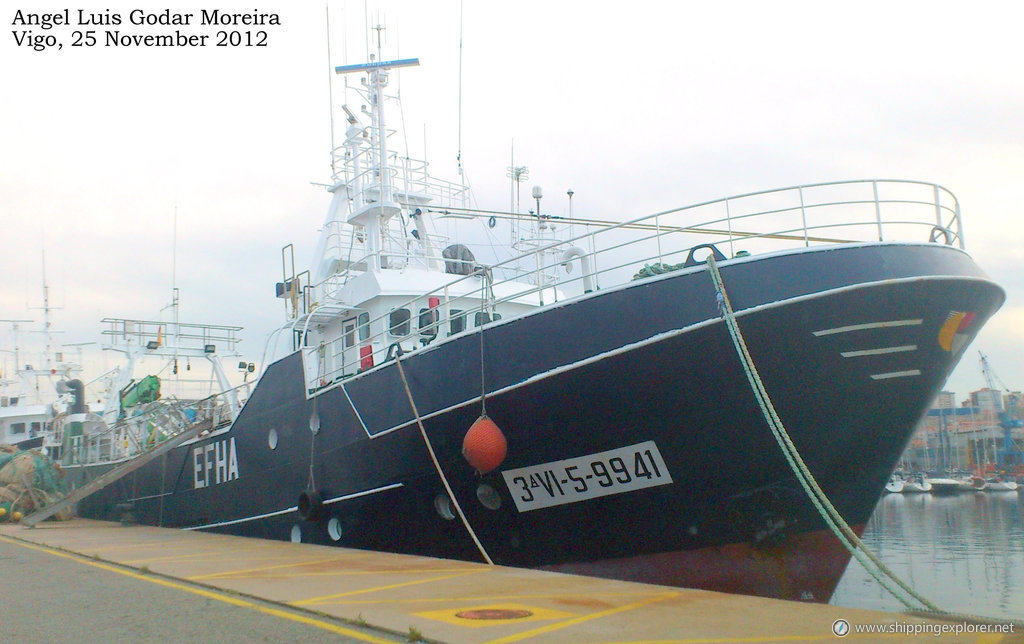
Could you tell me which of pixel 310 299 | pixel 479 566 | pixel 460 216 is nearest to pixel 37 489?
pixel 310 299

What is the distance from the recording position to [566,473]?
7742 millimetres

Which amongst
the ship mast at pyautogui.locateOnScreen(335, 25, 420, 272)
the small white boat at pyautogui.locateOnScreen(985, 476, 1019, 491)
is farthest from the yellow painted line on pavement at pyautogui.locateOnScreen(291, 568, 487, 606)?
the small white boat at pyautogui.locateOnScreen(985, 476, 1019, 491)

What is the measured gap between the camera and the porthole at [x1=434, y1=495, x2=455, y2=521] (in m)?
8.87

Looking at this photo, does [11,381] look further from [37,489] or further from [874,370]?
[874,370]

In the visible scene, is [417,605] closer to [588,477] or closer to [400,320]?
[588,477]

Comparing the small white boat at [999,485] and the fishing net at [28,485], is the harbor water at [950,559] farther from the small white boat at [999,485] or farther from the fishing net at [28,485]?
the fishing net at [28,485]

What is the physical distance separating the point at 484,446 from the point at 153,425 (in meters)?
12.7

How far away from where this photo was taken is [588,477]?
7617 mm

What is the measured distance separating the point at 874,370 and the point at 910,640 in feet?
9.23

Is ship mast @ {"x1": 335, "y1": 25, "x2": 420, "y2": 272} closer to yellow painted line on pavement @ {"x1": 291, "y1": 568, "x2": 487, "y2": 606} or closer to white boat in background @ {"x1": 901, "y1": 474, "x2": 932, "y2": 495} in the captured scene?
yellow painted line on pavement @ {"x1": 291, "y1": 568, "x2": 487, "y2": 606}

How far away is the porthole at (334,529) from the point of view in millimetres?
10594

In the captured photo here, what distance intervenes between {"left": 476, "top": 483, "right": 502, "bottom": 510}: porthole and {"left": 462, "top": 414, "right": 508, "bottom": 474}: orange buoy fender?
0.63m

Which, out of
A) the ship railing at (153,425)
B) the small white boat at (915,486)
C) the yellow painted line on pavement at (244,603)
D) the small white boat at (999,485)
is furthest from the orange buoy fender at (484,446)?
the small white boat at (999,485)

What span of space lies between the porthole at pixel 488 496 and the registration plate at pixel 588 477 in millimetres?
222
